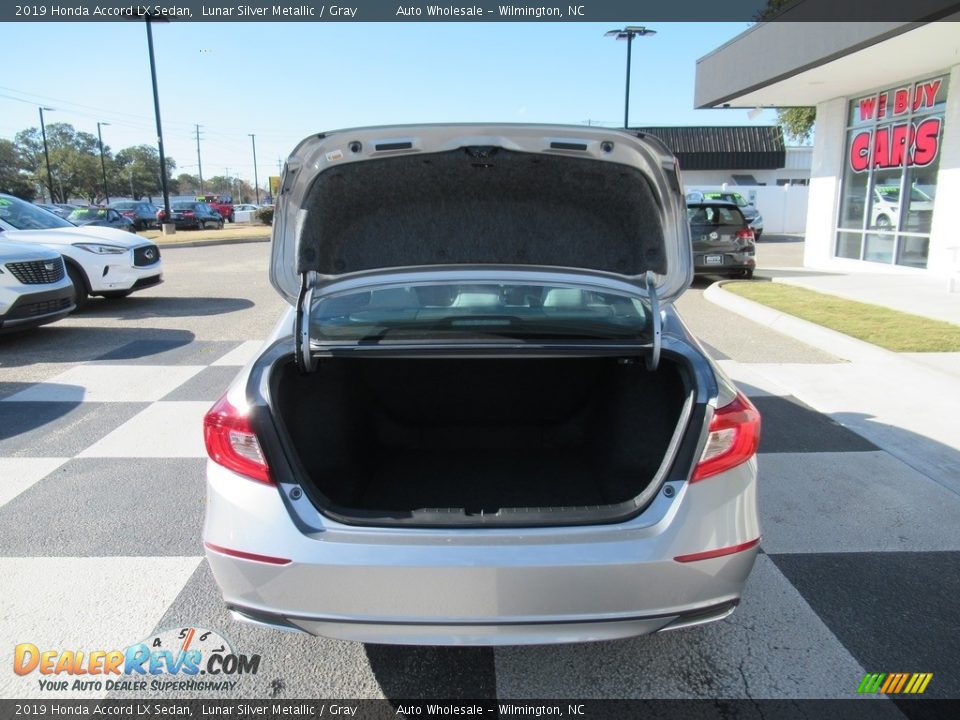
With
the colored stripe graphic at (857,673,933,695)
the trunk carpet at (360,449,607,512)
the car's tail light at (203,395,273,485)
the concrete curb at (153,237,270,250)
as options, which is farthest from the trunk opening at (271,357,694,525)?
the concrete curb at (153,237,270,250)

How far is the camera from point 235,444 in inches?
84.0

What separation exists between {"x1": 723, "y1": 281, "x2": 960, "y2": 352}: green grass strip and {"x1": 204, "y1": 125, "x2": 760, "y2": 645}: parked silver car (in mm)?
5240

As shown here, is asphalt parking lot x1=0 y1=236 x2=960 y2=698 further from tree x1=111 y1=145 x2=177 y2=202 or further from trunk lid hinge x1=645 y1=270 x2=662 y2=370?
tree x1=111 y1=145 x2=177 y2=202

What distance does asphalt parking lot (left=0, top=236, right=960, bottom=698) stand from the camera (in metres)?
2.39

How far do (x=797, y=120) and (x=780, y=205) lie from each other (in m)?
9.05

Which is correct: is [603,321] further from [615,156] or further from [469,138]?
[469,138]

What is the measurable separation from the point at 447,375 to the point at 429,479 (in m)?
0.60

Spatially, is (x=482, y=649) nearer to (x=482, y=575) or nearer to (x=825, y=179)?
(x=482, y=575)

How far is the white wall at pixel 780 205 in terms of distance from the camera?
99.1ft

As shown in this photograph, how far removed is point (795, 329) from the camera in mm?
8141

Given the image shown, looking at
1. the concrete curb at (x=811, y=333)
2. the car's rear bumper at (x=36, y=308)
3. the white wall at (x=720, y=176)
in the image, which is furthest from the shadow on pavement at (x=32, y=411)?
the white wall at (x=720, y=176)

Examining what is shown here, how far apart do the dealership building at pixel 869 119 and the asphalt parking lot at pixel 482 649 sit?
25.1 feet

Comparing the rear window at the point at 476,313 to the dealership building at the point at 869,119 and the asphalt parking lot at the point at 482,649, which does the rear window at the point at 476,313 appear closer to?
the asphalt parking lot at the point at 482,649

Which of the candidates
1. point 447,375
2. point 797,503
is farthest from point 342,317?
point 797,503
